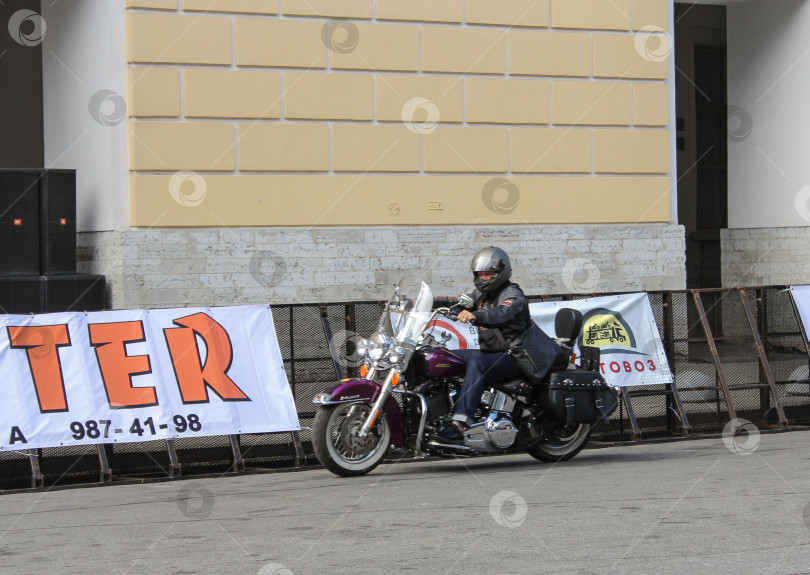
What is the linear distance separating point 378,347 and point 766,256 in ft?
35.7

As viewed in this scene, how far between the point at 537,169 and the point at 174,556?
34.7 ft

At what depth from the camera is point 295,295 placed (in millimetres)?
15039

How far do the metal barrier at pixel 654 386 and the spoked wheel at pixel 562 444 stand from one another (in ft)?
5.07

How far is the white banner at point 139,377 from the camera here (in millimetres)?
9578

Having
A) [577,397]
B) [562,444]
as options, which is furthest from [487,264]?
[562,444]

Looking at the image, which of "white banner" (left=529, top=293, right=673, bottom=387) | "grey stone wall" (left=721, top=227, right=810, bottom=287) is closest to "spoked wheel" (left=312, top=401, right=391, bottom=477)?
"white banner" (left=529, top=293, right=673, bottom=387)

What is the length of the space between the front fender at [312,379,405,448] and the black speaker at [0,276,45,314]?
5.90m

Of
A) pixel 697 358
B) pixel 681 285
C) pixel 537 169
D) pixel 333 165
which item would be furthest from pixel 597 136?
pixel 697 358

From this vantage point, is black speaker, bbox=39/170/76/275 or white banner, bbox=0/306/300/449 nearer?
white banner, bbox=0/306/300/449

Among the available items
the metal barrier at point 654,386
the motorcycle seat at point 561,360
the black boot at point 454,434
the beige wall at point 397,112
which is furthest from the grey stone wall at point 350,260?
the black boot at point 454,434

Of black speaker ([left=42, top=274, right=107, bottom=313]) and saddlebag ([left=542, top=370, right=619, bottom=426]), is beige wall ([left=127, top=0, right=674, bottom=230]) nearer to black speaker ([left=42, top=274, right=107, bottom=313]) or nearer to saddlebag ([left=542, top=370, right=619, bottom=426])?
black speaker ([left=42, top=274, right=107, bottom=313])

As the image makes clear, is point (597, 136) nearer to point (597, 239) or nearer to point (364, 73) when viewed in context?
point (597, 239)

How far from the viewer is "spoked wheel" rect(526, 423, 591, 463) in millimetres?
10195

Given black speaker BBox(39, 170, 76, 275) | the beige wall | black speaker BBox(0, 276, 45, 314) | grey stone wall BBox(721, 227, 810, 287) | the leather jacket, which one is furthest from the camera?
grey stone wall BBox(721, 227, 810, 287)
